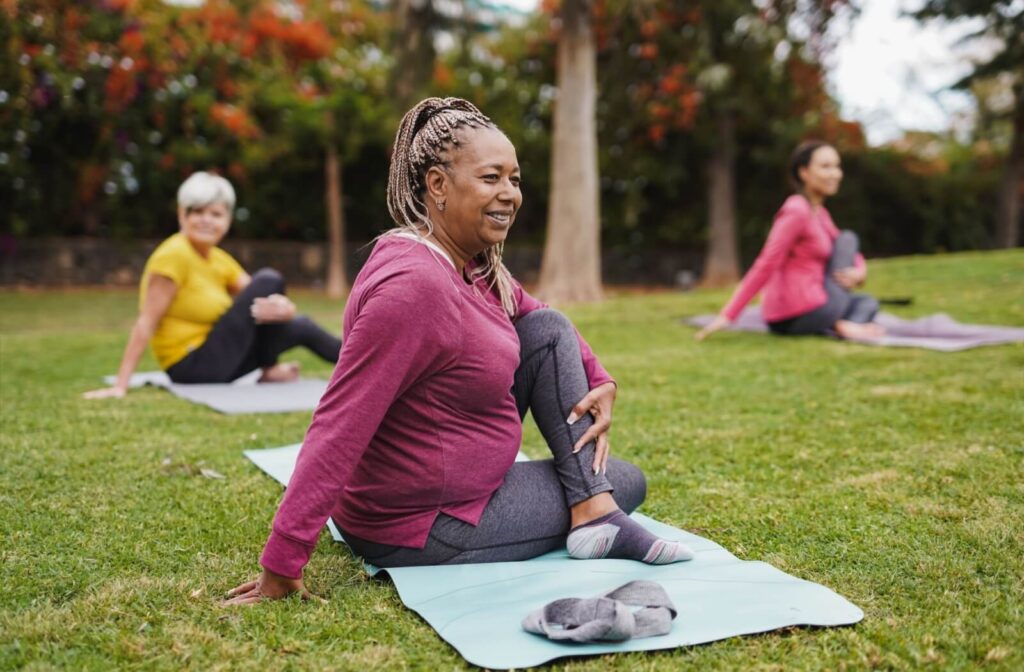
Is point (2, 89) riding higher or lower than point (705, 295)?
higher

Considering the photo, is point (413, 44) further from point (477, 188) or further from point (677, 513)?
point (477, 188)

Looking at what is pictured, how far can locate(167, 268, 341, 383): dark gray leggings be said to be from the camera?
5805mm

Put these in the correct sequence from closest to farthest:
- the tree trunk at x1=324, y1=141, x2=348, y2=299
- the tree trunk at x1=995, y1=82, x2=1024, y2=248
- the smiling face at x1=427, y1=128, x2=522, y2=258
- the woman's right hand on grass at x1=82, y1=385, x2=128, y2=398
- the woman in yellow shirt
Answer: the smiling face at x1=427, y1=128, x2=522, y2=258
the woman's right hand on grass at x1=82, y1=385, x2=128, y2=398
the woman in yellow shirt
the tree trunk at x1=324, y1=141, x2=348, y2=299
the tree trunk at x1=995, y1=82, x2=1024, y2=248

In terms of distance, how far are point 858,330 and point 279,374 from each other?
4.61m

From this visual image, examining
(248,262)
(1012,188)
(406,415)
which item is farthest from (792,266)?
(1012,188)

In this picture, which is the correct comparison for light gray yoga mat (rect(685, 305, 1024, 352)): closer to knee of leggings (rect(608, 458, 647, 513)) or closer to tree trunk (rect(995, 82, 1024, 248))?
knee of leggings (rect(608, 458, 647, 513))

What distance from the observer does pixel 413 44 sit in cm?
1247

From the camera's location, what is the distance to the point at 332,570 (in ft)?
8.50

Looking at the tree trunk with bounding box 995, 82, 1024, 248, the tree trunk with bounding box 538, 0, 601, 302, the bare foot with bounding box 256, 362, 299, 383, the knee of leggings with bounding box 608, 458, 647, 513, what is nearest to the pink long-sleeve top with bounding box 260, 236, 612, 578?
the knee of leggings with bounding box 608, 458, 647, 513

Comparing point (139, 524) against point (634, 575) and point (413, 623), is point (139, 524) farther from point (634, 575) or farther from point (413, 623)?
point (634, 575)

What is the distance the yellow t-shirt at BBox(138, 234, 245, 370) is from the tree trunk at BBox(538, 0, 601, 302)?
7309 millimetres

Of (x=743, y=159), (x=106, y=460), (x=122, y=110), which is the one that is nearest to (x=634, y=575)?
(x=106, y=460)

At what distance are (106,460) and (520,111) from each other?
16252mm

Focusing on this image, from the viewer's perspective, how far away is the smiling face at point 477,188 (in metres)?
2.39
